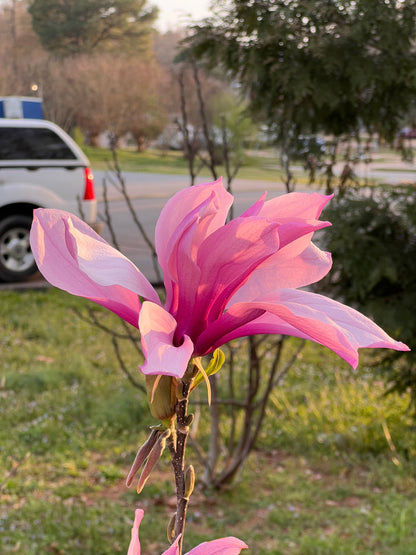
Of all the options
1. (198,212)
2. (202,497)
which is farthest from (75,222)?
(202,497)

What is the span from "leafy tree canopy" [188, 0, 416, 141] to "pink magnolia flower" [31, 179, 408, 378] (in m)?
3.30

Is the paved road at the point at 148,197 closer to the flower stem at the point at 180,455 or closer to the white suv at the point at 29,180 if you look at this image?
the white suv at the point at 29,180

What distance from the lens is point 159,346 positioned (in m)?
0.43

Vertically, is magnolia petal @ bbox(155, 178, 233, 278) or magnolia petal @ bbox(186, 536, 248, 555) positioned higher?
magnolia petal @ bbox(155, 178, 233, 278)

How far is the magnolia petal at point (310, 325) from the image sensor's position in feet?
1.40

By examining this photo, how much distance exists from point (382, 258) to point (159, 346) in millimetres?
3338

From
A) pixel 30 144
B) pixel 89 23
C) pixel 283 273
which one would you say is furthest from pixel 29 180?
pixel 89 23

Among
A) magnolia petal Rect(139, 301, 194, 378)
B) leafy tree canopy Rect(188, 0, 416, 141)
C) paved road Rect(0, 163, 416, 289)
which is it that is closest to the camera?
magnolia petal Rect(139, 301, 194, 378)

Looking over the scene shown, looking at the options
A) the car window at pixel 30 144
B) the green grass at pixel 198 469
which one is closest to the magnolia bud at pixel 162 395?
the green grass at pixel 198 469

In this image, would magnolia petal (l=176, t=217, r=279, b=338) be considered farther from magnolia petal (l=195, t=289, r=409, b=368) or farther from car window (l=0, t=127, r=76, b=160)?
car window (l=0, t=127, r=76, b=160)

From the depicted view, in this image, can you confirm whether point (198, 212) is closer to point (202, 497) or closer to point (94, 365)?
point (202, 497)

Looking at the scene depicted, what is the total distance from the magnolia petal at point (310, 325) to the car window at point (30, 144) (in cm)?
812

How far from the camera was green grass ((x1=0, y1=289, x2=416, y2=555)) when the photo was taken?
3.20 metres

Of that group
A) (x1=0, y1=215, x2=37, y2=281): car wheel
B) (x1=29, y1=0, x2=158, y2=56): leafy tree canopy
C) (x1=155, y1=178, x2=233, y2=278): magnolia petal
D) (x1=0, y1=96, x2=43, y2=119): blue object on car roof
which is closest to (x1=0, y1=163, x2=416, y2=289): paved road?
(x1=0, y1=215, x2=37, y2=281): car wheel
